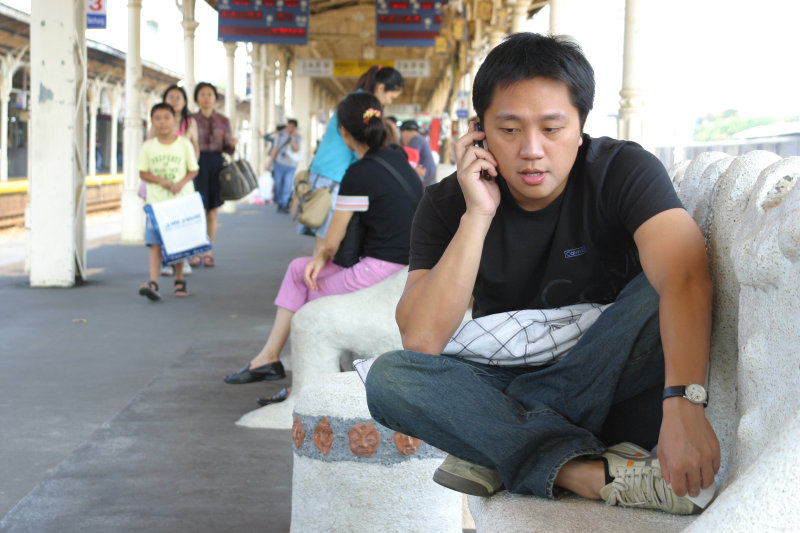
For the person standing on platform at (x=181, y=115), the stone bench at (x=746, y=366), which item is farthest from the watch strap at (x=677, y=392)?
the person standing on platform at (x=181, y=115)

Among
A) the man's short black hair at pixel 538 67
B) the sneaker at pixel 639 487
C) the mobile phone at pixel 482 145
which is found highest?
the man's short black hair at pixel 538 67

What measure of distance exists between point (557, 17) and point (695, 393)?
6409 mm

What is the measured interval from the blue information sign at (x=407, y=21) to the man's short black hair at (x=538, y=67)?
59.1 feet

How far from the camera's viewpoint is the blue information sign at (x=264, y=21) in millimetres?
18469

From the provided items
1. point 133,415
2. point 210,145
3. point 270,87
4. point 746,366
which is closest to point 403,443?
point 746,366

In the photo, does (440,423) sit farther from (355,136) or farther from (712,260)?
(355,136)

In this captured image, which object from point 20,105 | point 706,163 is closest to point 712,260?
point 706,163

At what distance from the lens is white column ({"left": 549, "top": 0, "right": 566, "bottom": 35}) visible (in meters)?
7.69

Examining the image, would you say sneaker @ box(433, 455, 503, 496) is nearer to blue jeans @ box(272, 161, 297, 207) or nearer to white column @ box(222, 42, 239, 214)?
blue jeans @ box(272, 161, 297, 207)

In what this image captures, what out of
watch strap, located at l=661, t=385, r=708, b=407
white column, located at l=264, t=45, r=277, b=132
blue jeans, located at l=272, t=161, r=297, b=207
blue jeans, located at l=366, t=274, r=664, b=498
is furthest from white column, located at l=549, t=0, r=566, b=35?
white column, located at l=264, t=45, r=277, b=132

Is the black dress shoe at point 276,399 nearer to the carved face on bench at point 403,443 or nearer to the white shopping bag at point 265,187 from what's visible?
the carved face on bench at point 403,443

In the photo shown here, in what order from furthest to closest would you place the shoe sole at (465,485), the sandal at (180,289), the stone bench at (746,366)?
the sandal at (180,289) → the shoe sole at (465,485) → the stone bench at (746,366)

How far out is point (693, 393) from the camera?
1.79 meters

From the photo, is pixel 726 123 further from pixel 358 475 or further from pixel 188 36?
pixel 188 36
